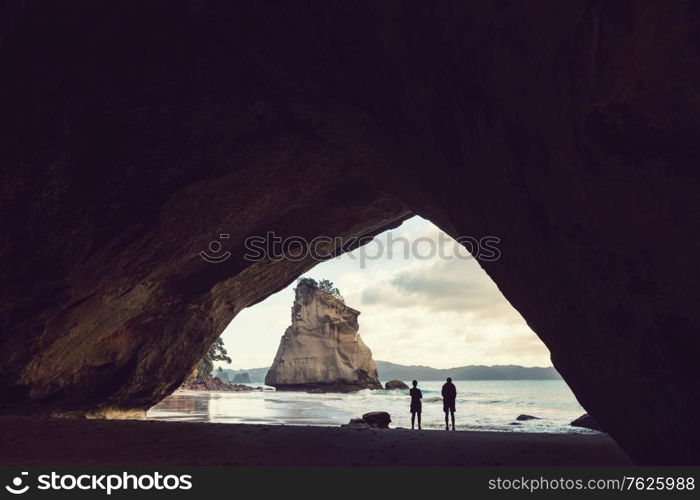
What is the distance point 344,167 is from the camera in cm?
1171

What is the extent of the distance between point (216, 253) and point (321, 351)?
162 feet

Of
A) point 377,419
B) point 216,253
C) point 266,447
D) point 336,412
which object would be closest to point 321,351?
point 336,412

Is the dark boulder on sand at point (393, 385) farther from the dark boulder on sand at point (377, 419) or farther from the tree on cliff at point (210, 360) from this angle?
the dark boulder on sand at point (377, 419)

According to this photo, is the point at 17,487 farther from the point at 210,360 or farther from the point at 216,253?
the point at 210,360

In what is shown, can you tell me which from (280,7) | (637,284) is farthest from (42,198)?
(637,284)

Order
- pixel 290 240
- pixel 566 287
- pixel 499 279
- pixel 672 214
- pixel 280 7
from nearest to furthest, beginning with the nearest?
pixel 672 214 → pixel 566 287 → pixel 280 7 → pixel 499 279 → pixel 290 240

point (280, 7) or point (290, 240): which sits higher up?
point (280, 7)

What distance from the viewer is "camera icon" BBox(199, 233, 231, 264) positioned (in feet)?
41.0

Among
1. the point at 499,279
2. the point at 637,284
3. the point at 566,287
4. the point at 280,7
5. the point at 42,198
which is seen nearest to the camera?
the point at 637,284

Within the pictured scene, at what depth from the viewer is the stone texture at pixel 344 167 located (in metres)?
3.71

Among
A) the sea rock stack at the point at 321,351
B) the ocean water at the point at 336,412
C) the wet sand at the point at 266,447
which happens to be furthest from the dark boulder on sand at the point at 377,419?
the sea rock stack at the point at 321,351

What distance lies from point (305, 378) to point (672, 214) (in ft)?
194

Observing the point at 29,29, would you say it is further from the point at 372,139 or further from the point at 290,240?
the point at 290,240

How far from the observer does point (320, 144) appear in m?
10.6
